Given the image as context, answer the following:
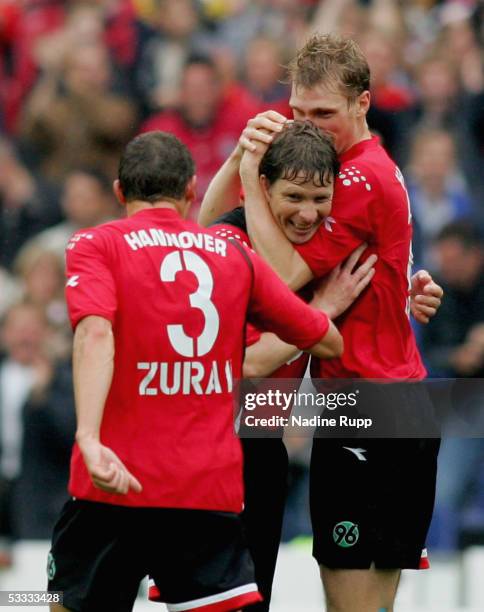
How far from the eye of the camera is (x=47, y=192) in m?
10.2

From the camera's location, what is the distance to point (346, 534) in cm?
530

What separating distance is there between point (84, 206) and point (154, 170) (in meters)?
5.11

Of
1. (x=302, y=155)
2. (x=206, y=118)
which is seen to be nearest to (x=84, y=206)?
(x=206, y=118)

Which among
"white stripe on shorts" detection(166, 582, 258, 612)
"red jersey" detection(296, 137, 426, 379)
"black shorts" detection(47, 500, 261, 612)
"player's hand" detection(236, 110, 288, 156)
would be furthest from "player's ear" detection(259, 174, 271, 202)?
"white stripe on shorts" detection(166, 582, 258, 612)

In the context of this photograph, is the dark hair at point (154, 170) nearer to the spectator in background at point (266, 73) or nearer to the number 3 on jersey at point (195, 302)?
the number 3 on jersey at point (195, 302)

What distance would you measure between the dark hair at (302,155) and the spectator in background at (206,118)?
202 inches

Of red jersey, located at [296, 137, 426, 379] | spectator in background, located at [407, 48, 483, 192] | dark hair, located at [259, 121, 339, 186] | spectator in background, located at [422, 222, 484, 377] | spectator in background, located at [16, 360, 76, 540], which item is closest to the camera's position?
dark hair, located at [259, 121, 339, 186]

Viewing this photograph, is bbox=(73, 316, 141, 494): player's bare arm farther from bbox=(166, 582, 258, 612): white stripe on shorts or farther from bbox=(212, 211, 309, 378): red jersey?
bbox=(212, 211, 309, 378): red jersey

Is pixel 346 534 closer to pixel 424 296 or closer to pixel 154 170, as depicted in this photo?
pixel 424 296

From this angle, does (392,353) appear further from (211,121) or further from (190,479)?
(211,121)

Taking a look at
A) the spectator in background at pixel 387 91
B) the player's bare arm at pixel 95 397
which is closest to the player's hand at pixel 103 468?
the player's bare arm at pixel 95 397

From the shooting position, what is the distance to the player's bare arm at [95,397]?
4.43m

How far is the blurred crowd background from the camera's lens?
8.70 metres

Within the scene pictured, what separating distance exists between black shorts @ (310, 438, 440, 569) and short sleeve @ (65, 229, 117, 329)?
1164 mm
